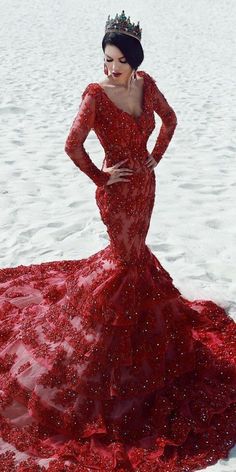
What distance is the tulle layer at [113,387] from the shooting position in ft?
11.9

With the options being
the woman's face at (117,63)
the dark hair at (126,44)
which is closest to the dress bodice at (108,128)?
the woman's face at (117,63)

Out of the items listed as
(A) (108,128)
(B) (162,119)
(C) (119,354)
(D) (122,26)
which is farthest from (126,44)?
(C) (119,354)

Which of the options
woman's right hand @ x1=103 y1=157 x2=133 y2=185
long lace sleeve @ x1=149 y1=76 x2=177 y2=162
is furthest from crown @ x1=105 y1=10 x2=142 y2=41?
woman's right hand @ x1=103 y1=157 x2=133 y2=185

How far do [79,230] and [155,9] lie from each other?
19356 mm

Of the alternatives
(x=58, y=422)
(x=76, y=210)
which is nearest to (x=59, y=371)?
(x=58, y=422)

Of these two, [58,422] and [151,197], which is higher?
[151,197]

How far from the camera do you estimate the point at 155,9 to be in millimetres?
23844

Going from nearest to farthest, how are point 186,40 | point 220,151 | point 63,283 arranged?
point 63,283 → point 220,151 → point 186,40

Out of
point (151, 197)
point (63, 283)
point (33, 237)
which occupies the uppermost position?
point (151, 197)

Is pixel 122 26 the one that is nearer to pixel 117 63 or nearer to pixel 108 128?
pixel 117 63

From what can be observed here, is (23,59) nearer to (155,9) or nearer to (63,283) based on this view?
(155,9)

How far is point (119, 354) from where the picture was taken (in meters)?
3.76

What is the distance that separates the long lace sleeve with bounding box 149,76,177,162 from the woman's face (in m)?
0.30

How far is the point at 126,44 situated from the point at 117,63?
4.8 inches
